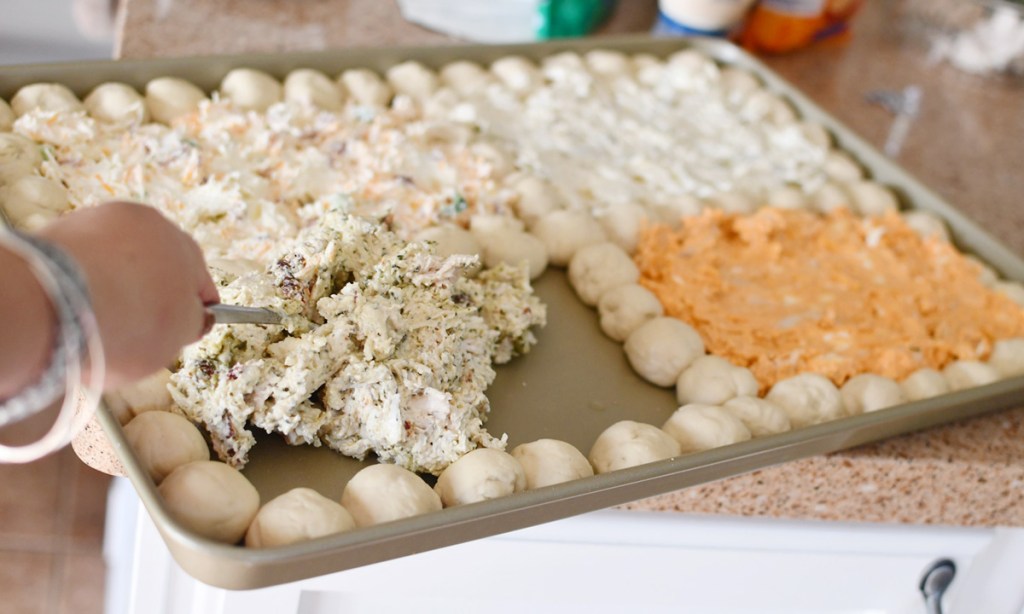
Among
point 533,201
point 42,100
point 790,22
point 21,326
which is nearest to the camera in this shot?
point 21,326

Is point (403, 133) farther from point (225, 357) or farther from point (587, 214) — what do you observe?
point (225, 357)

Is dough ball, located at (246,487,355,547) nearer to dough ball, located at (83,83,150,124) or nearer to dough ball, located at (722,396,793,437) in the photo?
dough ball, located at (722,396,793,437)

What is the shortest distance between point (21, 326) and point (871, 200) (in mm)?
1080

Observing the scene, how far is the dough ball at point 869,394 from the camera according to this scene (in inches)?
35.9

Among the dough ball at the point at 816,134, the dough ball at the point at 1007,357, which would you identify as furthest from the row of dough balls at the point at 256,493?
the dough ball at the point at 816,134

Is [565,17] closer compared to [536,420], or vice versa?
[536,420]

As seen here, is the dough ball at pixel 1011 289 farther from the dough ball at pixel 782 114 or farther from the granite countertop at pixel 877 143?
the dough ball at pixel 782 114

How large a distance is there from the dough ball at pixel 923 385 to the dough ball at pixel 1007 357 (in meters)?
0.09

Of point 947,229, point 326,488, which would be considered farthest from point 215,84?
point 947,229

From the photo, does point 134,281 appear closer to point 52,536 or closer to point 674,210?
point 674,210

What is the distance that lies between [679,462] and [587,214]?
448mm

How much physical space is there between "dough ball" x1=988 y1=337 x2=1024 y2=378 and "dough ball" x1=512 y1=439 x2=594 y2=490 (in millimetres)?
536

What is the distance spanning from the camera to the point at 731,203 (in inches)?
45.7

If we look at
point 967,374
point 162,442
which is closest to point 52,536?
point 162,442
